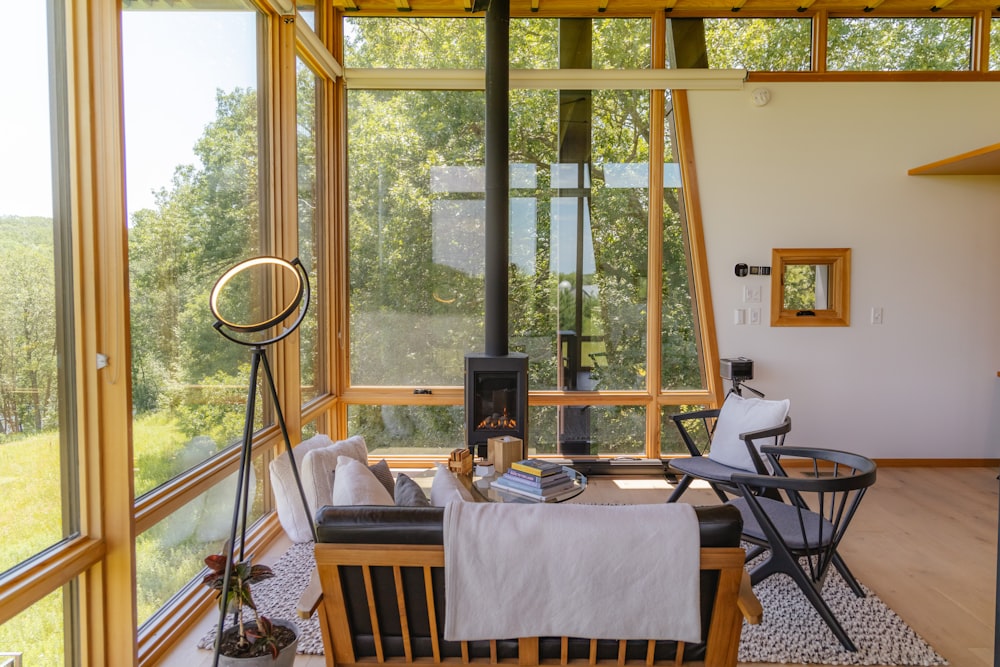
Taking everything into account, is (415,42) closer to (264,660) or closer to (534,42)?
(534,42)

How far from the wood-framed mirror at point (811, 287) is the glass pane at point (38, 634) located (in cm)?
488

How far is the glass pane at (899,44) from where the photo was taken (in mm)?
5113

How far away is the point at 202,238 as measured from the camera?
2.93 metres

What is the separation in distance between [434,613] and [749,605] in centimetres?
88

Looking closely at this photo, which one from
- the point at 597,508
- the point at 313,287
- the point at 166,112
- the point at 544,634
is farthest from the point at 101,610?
the point at 313,287

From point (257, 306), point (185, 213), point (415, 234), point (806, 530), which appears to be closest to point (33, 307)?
point (185, 213)

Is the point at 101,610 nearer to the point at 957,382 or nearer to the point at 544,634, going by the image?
the point at 544,634

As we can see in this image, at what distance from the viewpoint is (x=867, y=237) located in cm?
514

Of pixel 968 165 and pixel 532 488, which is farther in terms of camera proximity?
pixel 968 165

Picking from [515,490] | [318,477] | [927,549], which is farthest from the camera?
[927,549]

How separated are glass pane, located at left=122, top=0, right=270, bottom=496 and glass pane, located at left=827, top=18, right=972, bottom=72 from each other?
4466mm

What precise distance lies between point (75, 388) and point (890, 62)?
5.92m

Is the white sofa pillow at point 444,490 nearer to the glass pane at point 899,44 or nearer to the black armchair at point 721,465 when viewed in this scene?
the black armchair at point 721,465

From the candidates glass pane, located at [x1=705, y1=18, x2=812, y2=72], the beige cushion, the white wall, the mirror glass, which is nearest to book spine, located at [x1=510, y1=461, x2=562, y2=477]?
the beige cushion
